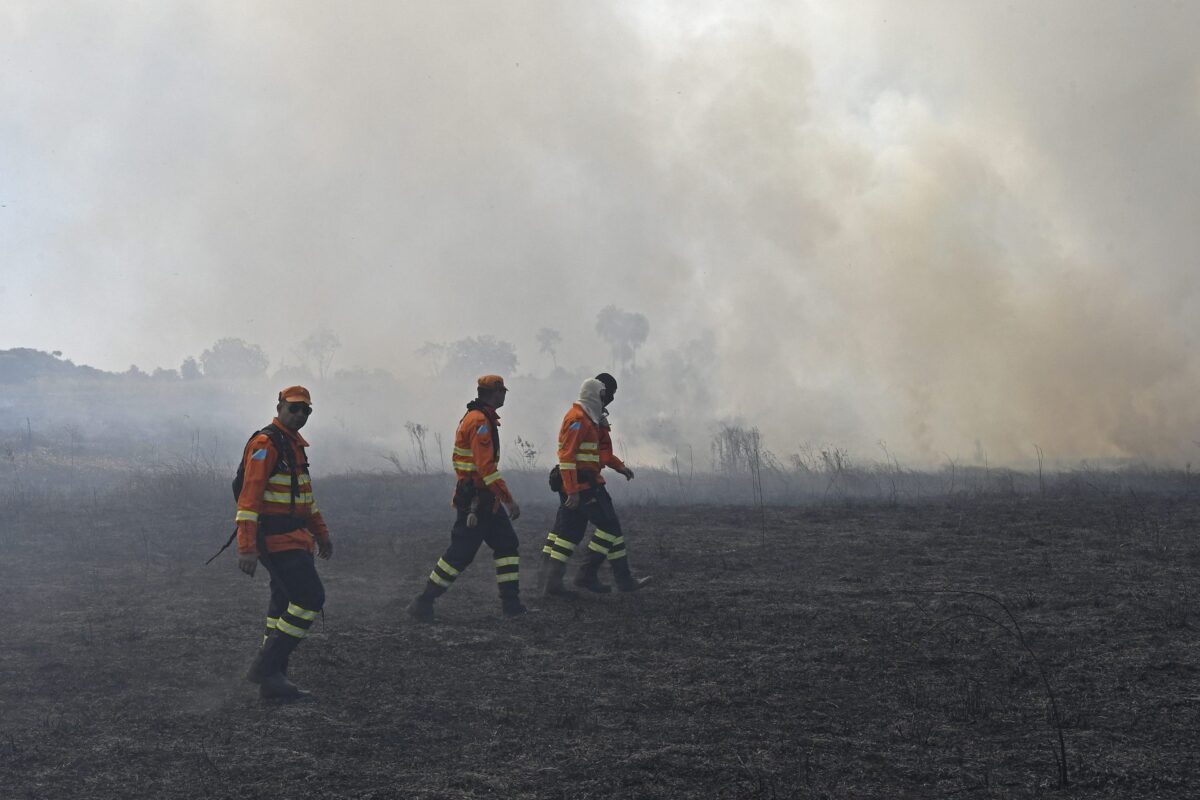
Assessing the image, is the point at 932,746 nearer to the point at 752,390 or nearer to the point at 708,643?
the point at 708,643

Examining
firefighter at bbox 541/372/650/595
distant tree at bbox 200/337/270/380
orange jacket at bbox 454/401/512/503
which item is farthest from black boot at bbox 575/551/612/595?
distant tree at bbox 200/337/270/380

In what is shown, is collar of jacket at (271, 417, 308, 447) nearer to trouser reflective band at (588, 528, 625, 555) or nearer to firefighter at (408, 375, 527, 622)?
firefighter at (408, 375, 527, 622)

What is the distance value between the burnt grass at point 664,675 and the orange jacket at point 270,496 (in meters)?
1.10

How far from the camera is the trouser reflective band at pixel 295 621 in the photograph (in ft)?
23.9

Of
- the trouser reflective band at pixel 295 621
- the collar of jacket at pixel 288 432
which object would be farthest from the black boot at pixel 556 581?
the collar of jacket at pixel 288 432

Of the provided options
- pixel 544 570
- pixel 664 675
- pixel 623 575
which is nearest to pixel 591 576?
pixel 623 575

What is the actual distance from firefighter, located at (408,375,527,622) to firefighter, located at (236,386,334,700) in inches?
86.5

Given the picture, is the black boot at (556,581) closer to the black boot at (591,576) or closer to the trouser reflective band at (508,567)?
the black boot at (591,576)

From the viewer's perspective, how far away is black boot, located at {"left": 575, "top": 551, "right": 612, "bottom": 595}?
35.1 feet

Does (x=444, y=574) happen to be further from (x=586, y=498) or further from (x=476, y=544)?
(x=586, y=498)

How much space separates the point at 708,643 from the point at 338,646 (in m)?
3.04

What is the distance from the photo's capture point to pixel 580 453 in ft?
34.3

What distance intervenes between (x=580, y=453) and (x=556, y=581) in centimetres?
→ 129

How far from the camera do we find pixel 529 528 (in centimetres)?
1544
